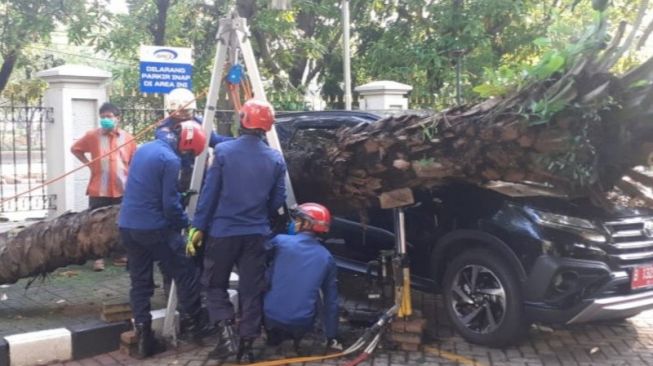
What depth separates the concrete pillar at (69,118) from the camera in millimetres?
8438

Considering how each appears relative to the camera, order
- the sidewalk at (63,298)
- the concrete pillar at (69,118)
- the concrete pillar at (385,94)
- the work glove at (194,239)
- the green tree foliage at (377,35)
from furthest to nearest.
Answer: the green tree foliage at (377,35) → the concrete pillar at (385,94) → the concrete pillar at (69,118) → the sidewalk at (63,298) → the work glove at (194,239)

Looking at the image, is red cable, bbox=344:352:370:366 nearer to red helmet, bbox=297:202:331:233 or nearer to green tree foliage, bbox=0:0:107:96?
red helmet, bbox=297:202:331:233

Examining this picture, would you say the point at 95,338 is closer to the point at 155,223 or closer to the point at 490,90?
the point at 155,223

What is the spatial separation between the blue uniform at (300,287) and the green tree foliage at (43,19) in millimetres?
7106

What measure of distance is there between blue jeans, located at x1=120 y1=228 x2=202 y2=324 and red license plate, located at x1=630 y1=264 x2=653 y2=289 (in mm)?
3196

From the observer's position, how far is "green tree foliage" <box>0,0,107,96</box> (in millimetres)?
10664

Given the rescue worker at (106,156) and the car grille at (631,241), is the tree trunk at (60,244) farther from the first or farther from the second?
the car grille at (631,241)

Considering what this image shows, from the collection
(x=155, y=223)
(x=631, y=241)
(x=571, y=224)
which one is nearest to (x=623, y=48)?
(x=571, y=224)

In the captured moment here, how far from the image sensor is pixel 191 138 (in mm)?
5141

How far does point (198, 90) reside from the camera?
39.8 feet

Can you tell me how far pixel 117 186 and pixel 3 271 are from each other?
1.64 m

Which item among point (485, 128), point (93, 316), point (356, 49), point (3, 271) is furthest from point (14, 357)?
point (356, 49)

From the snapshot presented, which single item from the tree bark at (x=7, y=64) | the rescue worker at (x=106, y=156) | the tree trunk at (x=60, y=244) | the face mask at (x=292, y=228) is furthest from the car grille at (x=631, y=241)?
the tree bark at (x=7, y=64)

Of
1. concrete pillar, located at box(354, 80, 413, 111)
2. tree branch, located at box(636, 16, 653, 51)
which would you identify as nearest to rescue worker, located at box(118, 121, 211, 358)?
tree branch, located at box(636, 16, 653, 51)
